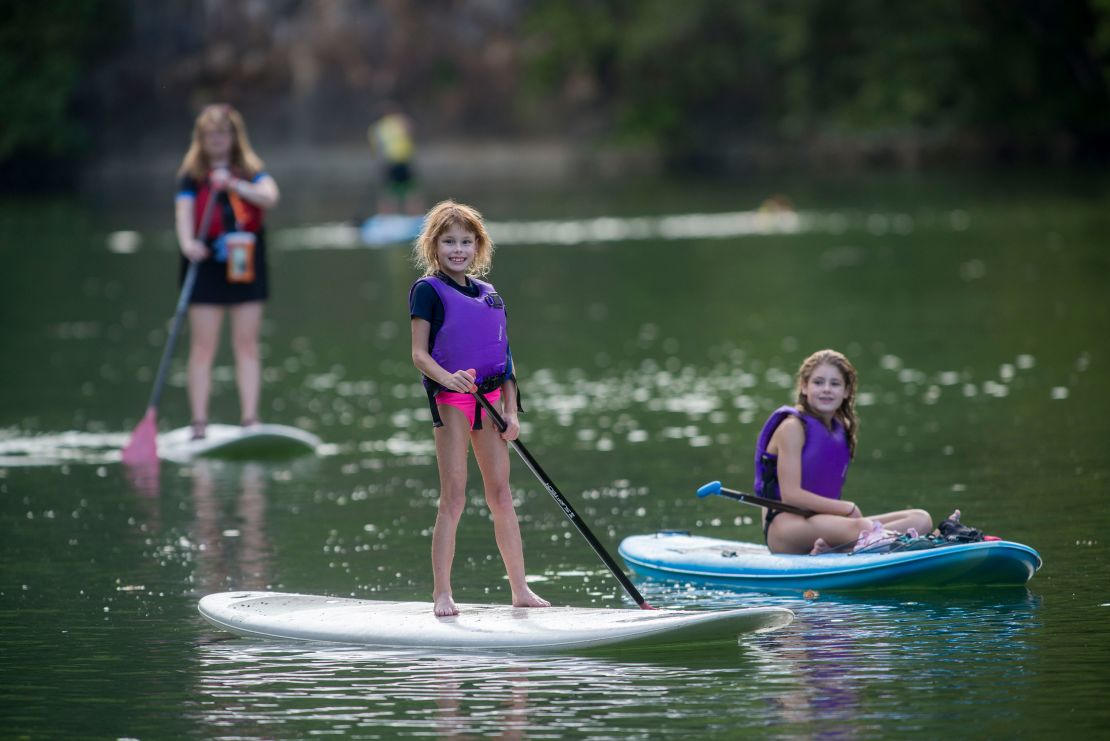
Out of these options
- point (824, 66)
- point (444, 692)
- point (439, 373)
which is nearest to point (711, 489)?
point (439, 373)

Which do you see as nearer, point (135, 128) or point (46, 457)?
point (46, 457)

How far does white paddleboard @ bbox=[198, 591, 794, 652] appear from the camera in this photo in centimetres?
660

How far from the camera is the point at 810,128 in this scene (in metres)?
50.5

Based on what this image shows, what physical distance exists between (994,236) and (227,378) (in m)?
13.0

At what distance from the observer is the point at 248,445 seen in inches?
449

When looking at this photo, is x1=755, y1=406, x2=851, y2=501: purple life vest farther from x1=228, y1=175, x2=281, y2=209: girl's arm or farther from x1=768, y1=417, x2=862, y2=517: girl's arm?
x1=228, y1=175, x2=281, y2=209: girl's arm

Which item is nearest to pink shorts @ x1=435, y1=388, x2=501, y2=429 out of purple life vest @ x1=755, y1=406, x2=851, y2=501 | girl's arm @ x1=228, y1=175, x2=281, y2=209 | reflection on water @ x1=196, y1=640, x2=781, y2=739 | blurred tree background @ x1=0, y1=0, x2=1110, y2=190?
reflection on water @ x1=196, y1=640, x2=781, y2=739

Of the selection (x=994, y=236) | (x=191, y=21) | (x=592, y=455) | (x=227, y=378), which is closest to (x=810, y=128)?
(x=191, y=21)

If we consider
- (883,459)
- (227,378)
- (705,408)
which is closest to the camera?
(883,459)

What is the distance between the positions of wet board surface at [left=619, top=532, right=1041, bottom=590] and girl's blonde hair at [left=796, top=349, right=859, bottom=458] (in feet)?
1.91

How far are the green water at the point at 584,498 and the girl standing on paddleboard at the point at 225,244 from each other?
2.23 feet

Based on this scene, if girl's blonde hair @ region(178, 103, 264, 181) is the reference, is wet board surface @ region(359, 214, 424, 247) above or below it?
above

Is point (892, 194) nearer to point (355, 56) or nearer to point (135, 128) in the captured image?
point (355, 56)

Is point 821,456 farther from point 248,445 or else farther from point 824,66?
point 824,66
